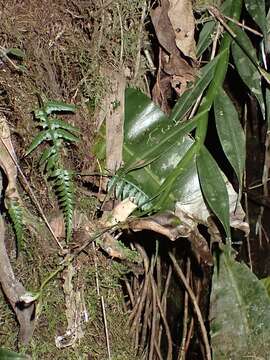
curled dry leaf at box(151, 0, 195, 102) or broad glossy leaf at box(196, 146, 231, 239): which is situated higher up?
curled dry leaf at box(151, 0, 195, 102)

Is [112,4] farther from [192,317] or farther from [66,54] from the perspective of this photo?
[192,317]

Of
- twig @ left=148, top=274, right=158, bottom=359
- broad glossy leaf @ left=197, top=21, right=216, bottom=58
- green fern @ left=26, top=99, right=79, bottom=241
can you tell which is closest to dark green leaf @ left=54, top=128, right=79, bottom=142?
green fern @ left=26, top=99, right=79, bottom=241

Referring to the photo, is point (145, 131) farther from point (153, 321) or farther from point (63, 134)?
point (153, 321)

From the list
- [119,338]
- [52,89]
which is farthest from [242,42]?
[119,338]

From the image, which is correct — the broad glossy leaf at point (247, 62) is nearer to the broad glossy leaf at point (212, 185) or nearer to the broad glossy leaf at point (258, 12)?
the broad glossy leaf at point (258, 12)

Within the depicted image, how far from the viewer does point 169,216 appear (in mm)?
1010

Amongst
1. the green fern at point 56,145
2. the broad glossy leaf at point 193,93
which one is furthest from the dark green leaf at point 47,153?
the broad glossy leaf at point 193,93

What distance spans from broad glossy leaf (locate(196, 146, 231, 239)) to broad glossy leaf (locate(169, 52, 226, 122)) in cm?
8

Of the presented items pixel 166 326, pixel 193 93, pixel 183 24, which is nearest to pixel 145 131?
pixel 193 93

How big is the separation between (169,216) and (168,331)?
1.69 ft

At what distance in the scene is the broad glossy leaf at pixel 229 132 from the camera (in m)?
1.11

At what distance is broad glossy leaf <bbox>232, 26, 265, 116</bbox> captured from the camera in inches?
45.5

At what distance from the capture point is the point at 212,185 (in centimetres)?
107

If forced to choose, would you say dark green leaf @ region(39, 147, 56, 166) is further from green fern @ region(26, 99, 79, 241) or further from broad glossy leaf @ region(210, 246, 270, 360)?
broad glossy leaf @ region(210, 246, 270, 360)
